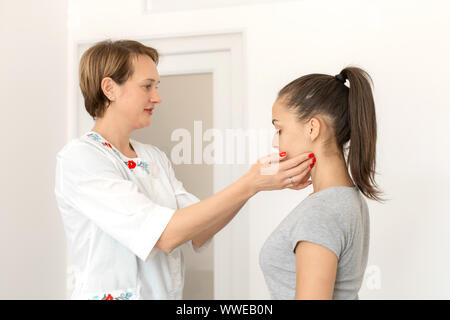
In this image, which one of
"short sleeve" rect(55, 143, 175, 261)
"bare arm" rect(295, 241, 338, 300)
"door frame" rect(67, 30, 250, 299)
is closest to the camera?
"bare arm" rect(295, 241, 338, 300)

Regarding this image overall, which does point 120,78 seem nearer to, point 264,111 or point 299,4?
point 264,111

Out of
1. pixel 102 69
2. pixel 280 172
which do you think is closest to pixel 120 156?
pixel 102 69

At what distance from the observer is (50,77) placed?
2.00 metres

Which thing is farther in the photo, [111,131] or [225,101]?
[225,101]

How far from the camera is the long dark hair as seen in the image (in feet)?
3.33

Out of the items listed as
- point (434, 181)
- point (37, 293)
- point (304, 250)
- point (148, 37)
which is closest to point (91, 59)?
point (148, 37)

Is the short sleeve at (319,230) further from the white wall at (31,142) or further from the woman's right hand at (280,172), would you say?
the white wall at (31,142)

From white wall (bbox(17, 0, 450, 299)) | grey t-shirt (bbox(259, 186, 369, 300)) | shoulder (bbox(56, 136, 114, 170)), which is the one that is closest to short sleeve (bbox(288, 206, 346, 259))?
grey t-shirt (bbox(259, 186, 369, 300))

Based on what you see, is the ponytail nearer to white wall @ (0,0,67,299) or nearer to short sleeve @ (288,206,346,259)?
short sleeve @ (288,206,346,259)

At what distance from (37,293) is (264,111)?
125 centimetres

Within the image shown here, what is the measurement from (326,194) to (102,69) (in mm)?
778

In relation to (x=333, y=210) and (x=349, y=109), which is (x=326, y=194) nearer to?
(x=333, y=210)

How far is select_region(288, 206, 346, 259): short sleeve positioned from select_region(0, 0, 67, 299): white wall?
1250mm

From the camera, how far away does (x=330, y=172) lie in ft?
3.44
